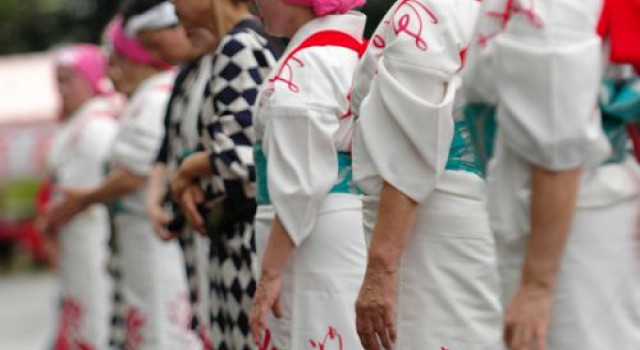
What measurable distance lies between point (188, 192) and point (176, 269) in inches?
78.4

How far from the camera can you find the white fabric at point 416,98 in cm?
394

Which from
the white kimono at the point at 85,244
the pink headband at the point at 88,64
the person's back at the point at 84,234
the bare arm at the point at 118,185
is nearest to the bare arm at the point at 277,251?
the bare arm at the point at 118,185

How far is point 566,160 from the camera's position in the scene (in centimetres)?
310

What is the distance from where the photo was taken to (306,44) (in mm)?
4781

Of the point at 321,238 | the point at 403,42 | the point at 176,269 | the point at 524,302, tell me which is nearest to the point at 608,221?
the point at 524,302

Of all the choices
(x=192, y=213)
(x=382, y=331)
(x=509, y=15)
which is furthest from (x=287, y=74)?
(x=509, y=15)

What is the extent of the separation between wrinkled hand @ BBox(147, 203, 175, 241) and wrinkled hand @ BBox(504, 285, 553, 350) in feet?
11.7

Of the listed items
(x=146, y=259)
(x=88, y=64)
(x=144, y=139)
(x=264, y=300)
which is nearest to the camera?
(x=264, y=300)

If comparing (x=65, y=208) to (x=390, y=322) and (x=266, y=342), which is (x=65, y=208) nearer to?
(x=266, y=342)

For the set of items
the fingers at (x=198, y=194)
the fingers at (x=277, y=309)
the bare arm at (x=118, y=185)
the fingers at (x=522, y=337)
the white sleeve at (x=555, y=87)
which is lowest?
the bare arm at (x=118, y=185)

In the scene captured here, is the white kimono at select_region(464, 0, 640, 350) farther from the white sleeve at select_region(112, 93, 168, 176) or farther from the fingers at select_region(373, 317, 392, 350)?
the white sleeve at select_region(112, 93, 168, 176)

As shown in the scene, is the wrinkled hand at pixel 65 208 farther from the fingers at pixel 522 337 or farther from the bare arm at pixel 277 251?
the fingers at pixel 522 337

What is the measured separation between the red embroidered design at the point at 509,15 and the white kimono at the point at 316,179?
4.62 feet

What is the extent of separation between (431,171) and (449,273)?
267 mm
